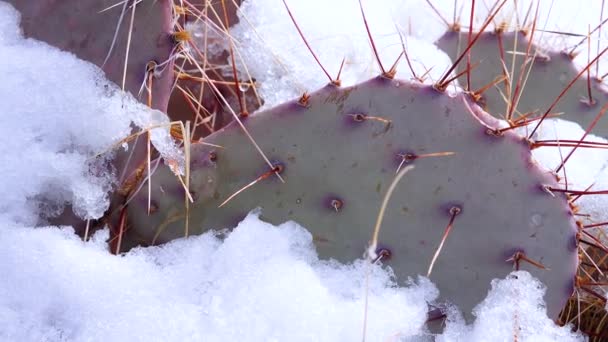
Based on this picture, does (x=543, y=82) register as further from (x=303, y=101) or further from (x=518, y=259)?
(x=303, y=101)

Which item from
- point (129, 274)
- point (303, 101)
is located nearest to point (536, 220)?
point (303, 101)

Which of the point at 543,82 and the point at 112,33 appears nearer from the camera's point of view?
the point at 112,33

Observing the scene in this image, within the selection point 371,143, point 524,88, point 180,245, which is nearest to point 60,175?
point 180,245

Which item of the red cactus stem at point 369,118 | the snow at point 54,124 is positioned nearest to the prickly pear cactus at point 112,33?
the snow at point 54,124

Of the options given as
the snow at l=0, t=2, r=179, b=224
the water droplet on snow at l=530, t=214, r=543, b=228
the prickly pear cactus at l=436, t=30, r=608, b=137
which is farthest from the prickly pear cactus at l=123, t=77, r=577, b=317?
the prickly pear cactus at l=436, t=30, r=608, b=137

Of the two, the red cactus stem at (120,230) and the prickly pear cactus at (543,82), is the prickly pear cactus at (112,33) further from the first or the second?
the prickly pear cactus at (543,82)

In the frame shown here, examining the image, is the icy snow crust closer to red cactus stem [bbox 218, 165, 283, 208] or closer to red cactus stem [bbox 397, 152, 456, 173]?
red cactus stem [bbox 218, 165, 283, 208]
